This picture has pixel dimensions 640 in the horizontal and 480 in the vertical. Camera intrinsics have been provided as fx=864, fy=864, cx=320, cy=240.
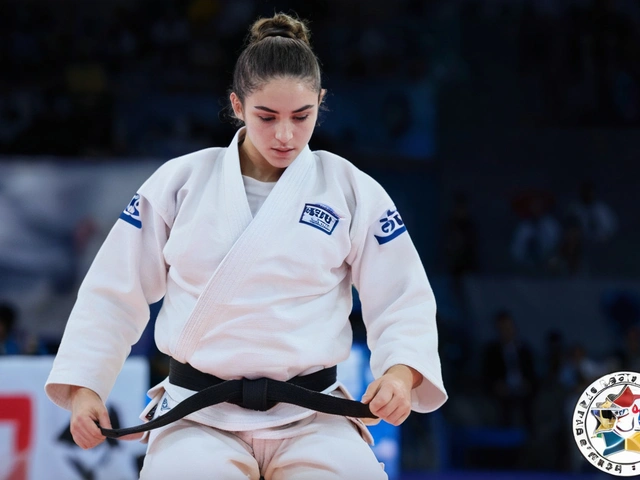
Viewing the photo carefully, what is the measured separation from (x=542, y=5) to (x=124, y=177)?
508cm

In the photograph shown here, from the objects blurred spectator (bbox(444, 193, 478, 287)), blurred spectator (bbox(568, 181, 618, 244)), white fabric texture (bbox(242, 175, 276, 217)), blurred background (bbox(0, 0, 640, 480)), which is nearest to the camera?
white fabric texture (bbox(242, 175, 276, 217))

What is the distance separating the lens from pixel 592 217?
7859 millimetres

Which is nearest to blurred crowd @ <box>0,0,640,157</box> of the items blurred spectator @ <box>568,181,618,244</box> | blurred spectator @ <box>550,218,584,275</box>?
blurred spectator @ <box>568,181,618,244</box>

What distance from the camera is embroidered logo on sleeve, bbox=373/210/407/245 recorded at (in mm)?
2254

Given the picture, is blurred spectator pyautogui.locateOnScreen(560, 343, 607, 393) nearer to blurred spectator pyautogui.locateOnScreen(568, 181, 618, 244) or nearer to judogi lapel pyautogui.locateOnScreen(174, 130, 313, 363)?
blurred spectator pyautogui.locateOnScreen(568, 181, 618, 244)

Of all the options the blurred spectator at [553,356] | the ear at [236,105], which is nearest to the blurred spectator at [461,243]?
the blurred spectator at [553,356]

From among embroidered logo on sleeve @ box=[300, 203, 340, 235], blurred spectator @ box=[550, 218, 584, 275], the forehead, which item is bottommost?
embroidered logo on sleeve @ box=[300, 203, 340, 235]

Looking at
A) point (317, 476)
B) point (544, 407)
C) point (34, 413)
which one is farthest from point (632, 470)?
point (544, 407)

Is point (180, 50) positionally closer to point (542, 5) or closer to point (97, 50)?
Answer: point (97, 50)

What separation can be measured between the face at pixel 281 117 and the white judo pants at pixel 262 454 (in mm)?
665

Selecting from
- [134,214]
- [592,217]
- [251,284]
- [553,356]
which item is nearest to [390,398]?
[251,284]

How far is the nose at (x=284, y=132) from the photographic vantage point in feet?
6.98

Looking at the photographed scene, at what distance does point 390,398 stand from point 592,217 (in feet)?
20.7

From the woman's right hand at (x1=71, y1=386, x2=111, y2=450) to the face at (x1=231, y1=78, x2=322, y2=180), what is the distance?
738mm
